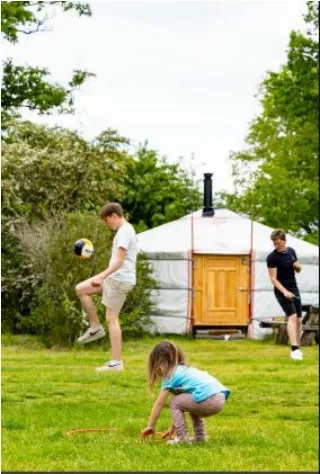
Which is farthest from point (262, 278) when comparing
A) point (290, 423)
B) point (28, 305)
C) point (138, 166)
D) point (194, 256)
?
point (290, 423)

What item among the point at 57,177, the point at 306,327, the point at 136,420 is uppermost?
the point at 57,177

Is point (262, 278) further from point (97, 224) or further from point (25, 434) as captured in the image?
point (25, 434)

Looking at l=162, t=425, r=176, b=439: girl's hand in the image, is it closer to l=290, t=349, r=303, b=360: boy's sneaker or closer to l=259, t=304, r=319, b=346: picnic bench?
l=290, t=349, r=303, b=360: boy's sneaker

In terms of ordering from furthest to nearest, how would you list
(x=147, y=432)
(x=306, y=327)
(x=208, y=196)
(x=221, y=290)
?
(x=208, y=196)
(x=221, y=290)
(x=306, y=327)
(x=147, y=432)

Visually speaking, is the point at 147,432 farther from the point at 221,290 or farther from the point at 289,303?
the point at 221,290

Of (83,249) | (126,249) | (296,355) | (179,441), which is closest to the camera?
(179,441)

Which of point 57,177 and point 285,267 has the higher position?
point 57,177

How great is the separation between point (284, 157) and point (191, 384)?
23.3 meters

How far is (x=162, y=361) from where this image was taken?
6.05m

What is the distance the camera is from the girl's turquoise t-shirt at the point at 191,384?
19.7 ft

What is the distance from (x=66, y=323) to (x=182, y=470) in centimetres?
1100

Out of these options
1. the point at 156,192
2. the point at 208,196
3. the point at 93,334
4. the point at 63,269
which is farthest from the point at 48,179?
the point at 93,334

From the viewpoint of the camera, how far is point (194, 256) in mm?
21062

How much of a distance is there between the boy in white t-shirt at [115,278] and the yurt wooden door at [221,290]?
10628 millimetres
